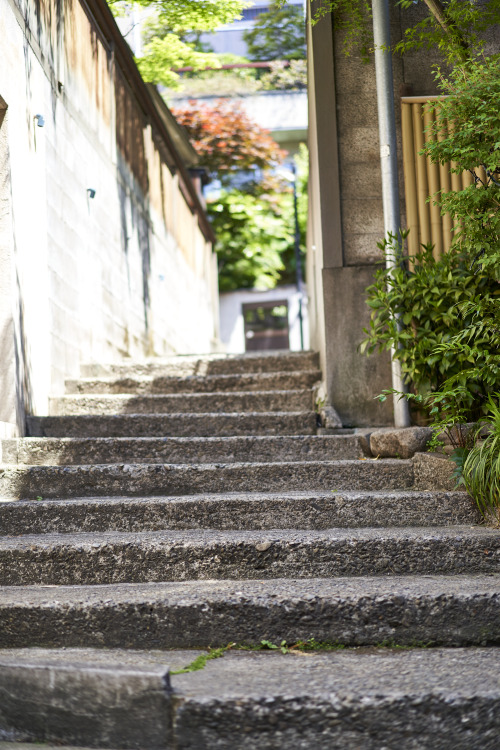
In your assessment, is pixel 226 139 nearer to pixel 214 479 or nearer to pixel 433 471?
pixel 214 479

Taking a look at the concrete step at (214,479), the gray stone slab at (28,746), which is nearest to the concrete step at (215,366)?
the concrete step at (214,479)

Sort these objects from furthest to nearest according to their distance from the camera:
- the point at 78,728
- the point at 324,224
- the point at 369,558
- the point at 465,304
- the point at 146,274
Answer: the point at 146,274 → the point at 324,224 → the point at 465,304 → the point at 369,558 → the point at 78,728

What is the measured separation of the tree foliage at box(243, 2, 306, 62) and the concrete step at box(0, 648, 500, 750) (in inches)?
719

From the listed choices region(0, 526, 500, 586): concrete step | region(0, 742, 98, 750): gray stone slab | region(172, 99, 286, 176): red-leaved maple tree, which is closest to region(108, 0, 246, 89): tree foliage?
region(0, 526, 500, 586): concrete step

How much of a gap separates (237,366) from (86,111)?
8.00 ft

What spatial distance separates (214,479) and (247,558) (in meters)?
0.78

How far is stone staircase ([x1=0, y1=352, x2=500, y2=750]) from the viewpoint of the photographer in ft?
5.76

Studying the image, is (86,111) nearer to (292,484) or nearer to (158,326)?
(158,326)

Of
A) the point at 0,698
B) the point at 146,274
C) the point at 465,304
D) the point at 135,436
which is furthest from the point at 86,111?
the point at 0,698

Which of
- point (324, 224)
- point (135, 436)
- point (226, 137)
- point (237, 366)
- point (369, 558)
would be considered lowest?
point (369, 558)

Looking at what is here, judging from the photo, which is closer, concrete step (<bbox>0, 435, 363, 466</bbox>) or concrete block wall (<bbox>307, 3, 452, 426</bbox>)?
concrete step (<bbox>0, 435, 363, 466</bbox>)

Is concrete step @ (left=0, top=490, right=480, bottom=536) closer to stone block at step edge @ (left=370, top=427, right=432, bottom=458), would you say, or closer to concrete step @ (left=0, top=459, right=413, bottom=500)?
concrete step @ (left=0, top=459, right=413, bottom=500)

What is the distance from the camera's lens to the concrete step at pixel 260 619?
7.15 feet

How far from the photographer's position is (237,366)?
525 centimetres
